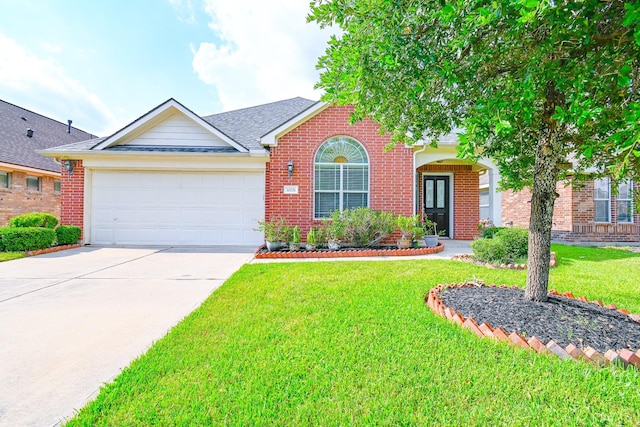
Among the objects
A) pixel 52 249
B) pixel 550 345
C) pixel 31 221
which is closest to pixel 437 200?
pixel 550 345

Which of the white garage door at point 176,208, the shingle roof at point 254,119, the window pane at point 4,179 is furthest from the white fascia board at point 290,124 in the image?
the window pane at point 4,179

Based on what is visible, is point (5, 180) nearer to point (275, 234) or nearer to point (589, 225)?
point (275, 234)

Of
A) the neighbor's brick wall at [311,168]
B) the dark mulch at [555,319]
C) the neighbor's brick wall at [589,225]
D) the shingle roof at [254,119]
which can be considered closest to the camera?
the dark mulch at [555,319]

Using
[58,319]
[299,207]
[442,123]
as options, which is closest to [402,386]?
[442,123]

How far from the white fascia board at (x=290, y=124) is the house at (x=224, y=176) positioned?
0.10ft

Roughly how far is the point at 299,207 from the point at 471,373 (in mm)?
7333

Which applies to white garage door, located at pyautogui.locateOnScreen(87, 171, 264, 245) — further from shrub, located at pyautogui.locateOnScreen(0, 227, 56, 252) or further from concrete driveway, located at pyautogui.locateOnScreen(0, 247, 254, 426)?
concrete driveway, located at pyautogui.locateOnScreen(0, 247, 254, 426)

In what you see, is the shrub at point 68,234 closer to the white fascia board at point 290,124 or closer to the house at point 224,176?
the house at point 224,176

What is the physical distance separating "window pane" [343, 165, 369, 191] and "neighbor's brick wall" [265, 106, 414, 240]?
19 cm

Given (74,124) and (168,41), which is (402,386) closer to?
(168,41)

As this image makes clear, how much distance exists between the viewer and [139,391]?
2.18 m

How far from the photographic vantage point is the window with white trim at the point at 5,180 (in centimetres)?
1282

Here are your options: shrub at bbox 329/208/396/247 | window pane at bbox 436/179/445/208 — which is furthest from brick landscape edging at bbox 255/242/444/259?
window pane at bbox 436/179/445/208

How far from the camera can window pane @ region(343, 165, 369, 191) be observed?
30.9ft
